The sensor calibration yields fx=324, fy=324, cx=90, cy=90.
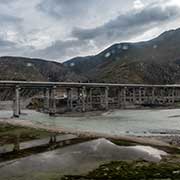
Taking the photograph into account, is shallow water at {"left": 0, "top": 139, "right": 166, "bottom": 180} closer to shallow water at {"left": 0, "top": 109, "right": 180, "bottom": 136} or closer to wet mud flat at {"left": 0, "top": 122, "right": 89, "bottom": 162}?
wet mud flat at {"left": 0, "top": 122, "right": 89, "bottom": 162}

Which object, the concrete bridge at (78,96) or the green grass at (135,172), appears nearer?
the green grass at (135,172)

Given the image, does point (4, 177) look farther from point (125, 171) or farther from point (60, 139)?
point (60, 139)

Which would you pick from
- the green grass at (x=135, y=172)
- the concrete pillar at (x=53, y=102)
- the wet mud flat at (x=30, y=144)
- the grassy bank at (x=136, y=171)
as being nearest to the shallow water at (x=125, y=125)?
the wet mud flat at (x=30, y=144)

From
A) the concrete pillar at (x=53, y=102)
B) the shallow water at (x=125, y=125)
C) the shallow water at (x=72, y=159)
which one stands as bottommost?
the shallow water at (x=125, y=125)

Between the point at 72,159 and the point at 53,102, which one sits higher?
the point at 53,102

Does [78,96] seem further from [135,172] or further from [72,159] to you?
[135,172]

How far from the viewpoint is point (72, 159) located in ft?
99.5

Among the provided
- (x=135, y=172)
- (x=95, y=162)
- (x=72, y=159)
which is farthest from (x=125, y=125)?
(x=135, y=172)

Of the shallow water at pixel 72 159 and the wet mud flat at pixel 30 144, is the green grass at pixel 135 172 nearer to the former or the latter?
the shallow water at pixel 72 159

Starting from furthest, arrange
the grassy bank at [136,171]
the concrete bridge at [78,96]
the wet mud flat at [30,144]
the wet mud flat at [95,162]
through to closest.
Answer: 1. the concrete bridge at [78,96]
2. the wet mud flat at [30,144]
3. the wet mud flat at [95,162]
4. the grassy bank at [136,171]

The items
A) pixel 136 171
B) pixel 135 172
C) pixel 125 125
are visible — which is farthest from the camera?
pixel 125 125

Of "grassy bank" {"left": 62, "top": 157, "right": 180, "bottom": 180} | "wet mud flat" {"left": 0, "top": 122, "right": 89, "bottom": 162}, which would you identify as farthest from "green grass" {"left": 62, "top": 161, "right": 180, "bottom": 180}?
"wet mud flat" {"left": 0, "top": 122, "right": 89, "bottom": 162}

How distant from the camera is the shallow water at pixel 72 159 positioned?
25812 millimetres

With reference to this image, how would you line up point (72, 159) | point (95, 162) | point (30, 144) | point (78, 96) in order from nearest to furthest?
point (95, 162) → point (72, 159) → point (30, 144) → point (78, 96)
